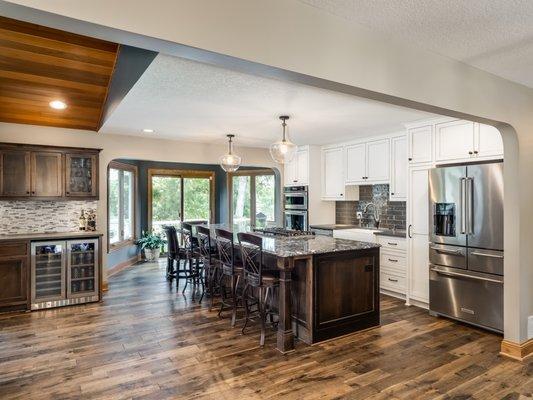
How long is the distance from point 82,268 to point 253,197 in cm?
450

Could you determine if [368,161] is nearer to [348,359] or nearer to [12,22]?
[348,359]

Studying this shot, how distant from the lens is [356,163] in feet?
19.2

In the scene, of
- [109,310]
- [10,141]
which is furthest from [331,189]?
[10,141]

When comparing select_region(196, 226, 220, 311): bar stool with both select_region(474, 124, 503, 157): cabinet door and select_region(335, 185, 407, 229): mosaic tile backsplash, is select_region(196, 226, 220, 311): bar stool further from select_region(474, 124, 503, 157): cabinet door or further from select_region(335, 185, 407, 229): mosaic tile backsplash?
select_region(474, 124, 503, 157): cabinet door

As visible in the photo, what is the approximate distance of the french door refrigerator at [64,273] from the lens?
4.48m

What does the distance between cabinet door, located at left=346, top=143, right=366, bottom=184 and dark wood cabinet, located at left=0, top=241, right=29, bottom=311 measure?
4.88 m

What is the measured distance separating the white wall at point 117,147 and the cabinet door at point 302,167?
569 mm

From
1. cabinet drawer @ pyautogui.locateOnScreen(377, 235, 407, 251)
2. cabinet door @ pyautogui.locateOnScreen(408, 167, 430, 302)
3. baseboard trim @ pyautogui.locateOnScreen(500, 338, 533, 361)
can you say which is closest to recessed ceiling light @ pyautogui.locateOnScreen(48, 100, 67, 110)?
cabinet door @ pyautogui.locateOnScreen(408, 167, 430, 302)

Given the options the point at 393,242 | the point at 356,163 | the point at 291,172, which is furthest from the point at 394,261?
the point at 291,172

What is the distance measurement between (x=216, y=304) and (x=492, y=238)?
11.1 feet

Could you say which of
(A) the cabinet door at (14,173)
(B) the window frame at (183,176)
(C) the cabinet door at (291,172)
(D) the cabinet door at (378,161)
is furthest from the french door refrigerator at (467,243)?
(B) the window frame at (183,176)

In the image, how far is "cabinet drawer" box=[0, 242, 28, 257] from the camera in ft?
13.9

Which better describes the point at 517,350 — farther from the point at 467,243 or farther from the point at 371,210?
the point at 371,210

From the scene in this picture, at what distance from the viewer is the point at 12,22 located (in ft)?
8.02
